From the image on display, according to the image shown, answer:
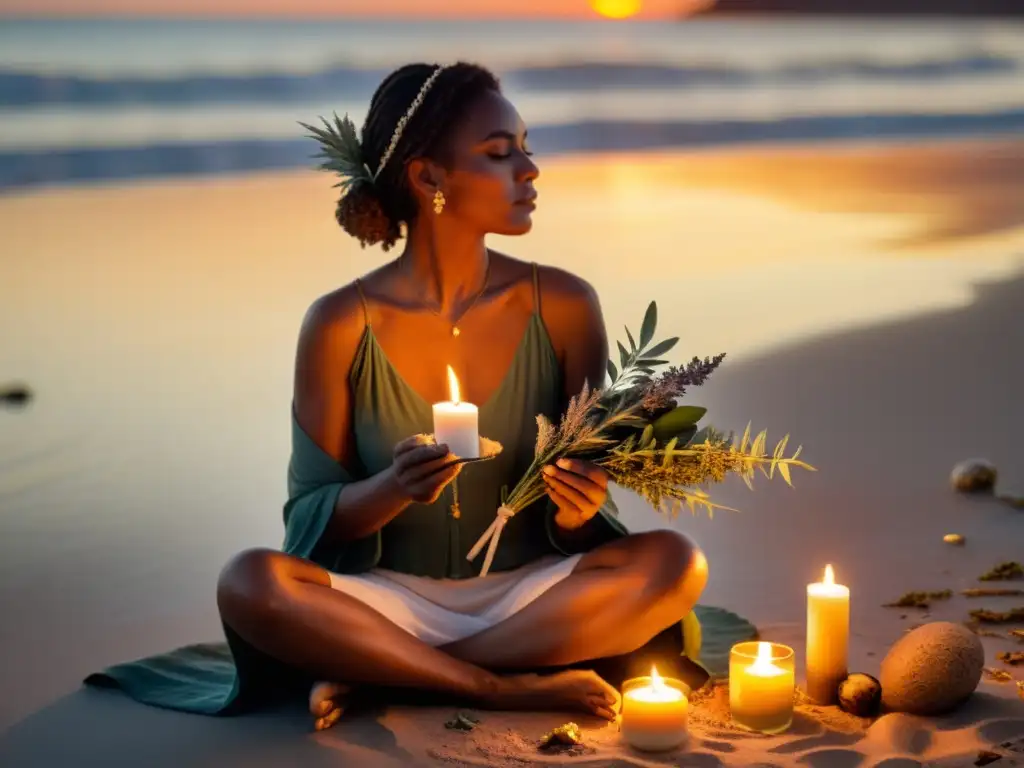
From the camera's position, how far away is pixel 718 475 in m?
3.16

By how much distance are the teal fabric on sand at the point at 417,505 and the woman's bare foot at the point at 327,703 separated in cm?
21

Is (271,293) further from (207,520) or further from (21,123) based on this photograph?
(21,123)

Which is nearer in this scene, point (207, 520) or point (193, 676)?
point (193, 676)

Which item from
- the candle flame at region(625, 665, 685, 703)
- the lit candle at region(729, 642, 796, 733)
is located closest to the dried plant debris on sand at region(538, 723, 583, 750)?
the candle flame at region(625, 665, 685, 703)

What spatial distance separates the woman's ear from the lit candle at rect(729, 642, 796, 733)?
1262mm

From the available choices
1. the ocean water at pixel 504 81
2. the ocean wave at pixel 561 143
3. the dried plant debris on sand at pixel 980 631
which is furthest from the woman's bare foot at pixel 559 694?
the ocean water at pixel 504 81

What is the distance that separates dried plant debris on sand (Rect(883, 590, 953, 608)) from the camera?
3.88 meters

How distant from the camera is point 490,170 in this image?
338 cm

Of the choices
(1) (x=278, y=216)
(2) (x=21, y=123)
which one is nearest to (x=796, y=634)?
(1) (x=278, y=216)

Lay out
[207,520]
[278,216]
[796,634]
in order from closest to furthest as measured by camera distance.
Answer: [796,634] → [207,520] → [278,216]

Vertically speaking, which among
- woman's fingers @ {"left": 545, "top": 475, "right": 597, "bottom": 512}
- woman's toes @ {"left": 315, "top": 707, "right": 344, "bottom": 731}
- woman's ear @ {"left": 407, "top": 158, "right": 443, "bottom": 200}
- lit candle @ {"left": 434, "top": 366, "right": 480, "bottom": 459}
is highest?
woman's ear @ {"left": 407, "top": 158, "right": 443, "bottom": 200}

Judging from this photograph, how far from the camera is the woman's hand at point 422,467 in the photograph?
3.01m

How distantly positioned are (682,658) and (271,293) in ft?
14.6

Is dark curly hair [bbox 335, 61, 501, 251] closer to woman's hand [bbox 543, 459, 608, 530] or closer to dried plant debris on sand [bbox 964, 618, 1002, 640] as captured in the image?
woman's hand [bbox 543, 459, 608, 530]
